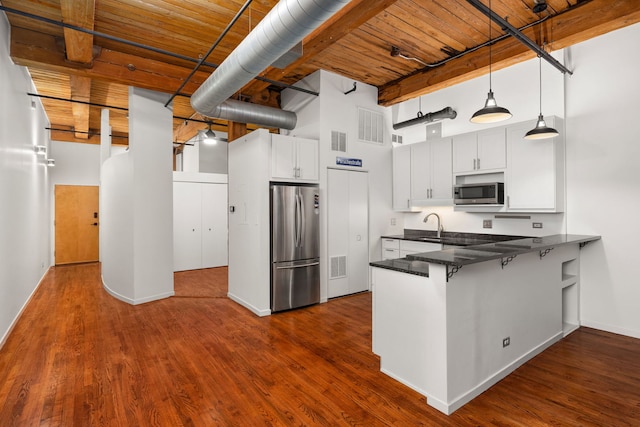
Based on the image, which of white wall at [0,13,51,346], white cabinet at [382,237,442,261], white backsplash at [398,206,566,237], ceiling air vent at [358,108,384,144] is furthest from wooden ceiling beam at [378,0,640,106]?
white wall at [0,13,51,346]

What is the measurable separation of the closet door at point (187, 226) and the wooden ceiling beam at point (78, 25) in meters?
3.85

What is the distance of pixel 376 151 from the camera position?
5.73 meters

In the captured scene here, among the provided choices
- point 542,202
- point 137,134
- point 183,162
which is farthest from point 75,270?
point 542,202

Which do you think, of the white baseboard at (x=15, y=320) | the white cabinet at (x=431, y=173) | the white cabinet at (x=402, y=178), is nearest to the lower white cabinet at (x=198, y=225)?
the white baseboard at (x=15, y=320)

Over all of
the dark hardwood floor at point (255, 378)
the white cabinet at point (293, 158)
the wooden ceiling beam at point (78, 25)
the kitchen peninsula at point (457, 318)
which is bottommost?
the dark hardwood floor at point (255, 378)

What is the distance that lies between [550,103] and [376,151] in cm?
255

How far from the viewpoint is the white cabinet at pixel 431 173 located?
501 centimetres

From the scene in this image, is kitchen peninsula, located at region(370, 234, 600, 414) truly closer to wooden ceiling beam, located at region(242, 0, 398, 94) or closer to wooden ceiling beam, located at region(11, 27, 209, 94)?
wooden ceiling beam, located at region(242, 0, 398, 94)

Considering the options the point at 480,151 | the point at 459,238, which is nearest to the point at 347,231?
the point at 459,238

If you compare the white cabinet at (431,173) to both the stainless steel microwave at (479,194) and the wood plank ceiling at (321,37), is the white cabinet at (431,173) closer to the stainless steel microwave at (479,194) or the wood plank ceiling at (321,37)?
the stainless steel microwave at (479,194)

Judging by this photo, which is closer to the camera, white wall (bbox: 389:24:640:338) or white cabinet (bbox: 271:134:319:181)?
white wall (bbox: 389:24:640:338)

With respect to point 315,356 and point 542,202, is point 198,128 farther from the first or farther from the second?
point 542,202

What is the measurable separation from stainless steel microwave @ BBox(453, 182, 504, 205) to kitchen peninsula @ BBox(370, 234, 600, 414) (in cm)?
123

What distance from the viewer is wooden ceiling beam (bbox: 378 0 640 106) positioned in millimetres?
3199
